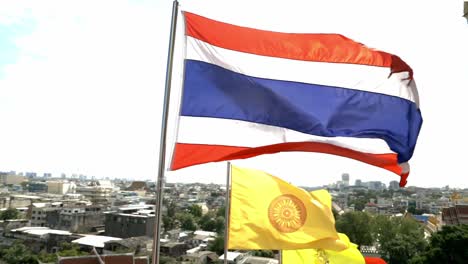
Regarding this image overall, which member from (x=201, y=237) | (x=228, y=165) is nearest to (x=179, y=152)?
(x=228, y=165)

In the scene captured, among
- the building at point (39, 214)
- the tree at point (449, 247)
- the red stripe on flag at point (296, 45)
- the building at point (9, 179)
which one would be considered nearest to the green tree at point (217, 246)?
the tree at point (449, 247)

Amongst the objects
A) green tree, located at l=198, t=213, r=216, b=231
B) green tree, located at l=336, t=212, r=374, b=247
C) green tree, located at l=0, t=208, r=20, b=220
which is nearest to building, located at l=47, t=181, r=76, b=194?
green tree, located at l=0, t=208, r=20, b=220

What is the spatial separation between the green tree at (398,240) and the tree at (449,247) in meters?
6.15

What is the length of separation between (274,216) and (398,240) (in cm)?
2857

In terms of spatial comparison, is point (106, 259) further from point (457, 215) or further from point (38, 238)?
point (457, 215)

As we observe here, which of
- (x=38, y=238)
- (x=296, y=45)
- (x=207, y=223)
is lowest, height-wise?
(x=38, y=238)

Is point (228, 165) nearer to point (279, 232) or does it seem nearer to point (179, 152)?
point (279, 232)

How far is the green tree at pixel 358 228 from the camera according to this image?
36.7m

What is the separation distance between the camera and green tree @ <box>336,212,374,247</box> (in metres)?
36.7

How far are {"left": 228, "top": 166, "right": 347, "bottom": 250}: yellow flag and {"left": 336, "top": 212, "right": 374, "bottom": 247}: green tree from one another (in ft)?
111

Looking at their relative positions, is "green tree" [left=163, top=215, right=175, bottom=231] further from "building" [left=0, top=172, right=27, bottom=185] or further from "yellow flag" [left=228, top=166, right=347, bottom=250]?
"building" [left=0, top=172, right=27, bottom=185]

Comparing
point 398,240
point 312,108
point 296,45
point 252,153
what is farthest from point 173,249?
point 296,45

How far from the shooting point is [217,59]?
3982mm

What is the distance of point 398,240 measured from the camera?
29.9 meters
